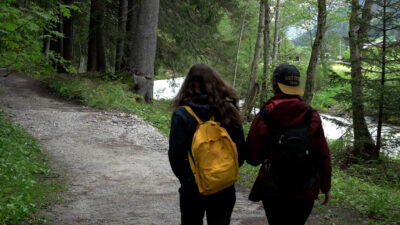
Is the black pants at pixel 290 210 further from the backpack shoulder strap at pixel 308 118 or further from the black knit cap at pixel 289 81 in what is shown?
the black knit cap at pixel 289 81

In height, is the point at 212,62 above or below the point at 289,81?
above

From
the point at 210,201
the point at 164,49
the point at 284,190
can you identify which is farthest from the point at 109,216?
the point at 164,49

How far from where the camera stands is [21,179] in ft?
18.3

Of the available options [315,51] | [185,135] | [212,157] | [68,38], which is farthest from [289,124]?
[68,38]

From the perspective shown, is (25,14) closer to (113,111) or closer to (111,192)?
(111,192)

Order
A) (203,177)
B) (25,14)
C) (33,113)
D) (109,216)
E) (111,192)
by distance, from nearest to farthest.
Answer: (203,177), (109,216), (111,192), (25,14), (33,113)

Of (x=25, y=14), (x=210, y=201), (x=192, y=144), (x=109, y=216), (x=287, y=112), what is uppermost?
(x=25, y=14)

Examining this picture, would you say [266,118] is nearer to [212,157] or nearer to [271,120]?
[271,120]

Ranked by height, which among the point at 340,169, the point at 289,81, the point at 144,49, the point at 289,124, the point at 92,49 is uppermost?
the point at 92,49

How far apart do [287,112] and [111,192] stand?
414 cm

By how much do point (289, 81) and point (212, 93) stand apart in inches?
23.0

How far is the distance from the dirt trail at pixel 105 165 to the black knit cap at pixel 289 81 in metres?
2.67

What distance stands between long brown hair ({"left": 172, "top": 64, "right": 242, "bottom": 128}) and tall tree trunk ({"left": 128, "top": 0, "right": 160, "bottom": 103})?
12.8 m

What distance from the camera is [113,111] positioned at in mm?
12555
